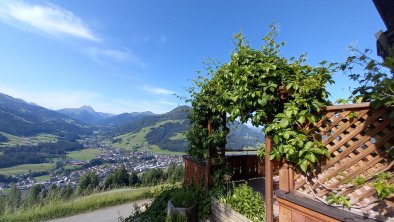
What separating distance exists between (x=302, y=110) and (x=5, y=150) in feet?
561

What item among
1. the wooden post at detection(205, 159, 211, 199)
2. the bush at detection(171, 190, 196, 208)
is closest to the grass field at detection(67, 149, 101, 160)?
the bush at detection(171, 190, 196, 208)

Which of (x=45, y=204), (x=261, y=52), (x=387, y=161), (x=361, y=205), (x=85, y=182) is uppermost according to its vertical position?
(x=261, y=52)

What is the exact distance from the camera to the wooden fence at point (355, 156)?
104 inches

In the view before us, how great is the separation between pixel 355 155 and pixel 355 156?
19 millimetres

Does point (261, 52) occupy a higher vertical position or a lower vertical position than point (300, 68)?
higher

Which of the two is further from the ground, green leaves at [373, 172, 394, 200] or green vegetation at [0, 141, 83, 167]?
green leaves at [373, 172, 394, 200]

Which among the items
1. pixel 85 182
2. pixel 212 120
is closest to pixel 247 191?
pixel 212 120

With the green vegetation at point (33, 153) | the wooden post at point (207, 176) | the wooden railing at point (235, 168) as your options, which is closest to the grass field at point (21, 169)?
the green vegetation at point (33, 153)

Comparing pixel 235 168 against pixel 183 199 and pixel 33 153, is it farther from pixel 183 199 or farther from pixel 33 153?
pixel 33 153

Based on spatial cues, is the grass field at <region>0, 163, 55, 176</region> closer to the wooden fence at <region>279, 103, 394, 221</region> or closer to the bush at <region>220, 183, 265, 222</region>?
the bush at <region>220, 183, 265, 222</region>

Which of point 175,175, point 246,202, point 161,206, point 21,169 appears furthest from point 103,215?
point 21,169

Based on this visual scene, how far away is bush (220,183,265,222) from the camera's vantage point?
538 cm

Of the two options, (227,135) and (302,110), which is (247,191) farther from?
(302,110)

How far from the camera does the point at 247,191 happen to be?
19.4 ft
